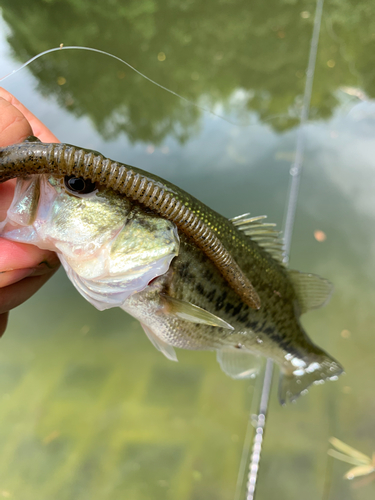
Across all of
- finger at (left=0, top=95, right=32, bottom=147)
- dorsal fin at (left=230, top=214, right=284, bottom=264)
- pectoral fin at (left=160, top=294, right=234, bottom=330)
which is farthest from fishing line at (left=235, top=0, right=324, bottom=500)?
finger at (left=0, top=95, right=32, bottom=147)

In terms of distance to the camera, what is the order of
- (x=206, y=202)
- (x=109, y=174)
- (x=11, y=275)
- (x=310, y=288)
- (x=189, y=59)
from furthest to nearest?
(x=189, y=59) < (x=206, y=202) < (x=310, y=288) < (x=11, y=275) < (x=109, y=174)

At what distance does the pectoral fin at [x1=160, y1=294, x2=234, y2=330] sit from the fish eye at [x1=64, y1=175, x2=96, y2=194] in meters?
0.51

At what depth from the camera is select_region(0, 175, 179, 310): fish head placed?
0.96 meters

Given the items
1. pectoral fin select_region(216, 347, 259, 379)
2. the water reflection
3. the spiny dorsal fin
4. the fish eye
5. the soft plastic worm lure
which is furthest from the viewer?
the water reflection

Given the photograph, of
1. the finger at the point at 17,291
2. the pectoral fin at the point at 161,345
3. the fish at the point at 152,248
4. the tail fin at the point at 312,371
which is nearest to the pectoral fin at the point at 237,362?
the fish at the point at 152,248

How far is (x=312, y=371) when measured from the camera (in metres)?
1.79

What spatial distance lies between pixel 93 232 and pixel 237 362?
49.5 inches

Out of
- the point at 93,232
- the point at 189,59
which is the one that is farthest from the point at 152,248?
the point at 189,59

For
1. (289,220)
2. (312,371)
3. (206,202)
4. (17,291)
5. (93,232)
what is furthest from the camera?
(206,202)

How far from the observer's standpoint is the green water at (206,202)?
2279mm

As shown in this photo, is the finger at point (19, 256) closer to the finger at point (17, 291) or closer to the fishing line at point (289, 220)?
the finger at point (17, 291)

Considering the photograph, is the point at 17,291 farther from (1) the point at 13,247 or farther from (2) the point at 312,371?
(2) the point at 312,371

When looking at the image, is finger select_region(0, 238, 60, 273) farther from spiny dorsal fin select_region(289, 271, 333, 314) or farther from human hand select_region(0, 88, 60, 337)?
spiny dorsal fin select_region(289, 271, 333, 314)

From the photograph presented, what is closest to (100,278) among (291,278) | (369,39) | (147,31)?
(291,278)
